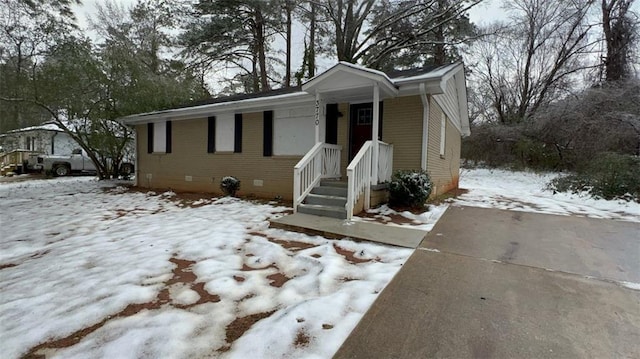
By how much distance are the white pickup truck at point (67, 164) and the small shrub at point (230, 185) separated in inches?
371

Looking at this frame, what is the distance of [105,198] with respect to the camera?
8359 mm

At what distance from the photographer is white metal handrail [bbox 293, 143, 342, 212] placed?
5473 millimetres

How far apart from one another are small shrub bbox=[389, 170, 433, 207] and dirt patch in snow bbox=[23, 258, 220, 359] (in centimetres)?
389

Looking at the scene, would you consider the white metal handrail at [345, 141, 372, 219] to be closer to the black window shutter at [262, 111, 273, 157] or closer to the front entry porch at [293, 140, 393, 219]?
the front entry porch at [293, 140, 393, 219]

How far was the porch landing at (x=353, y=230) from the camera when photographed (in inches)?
150

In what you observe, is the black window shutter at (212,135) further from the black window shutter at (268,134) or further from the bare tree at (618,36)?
the bare tree at (618,36)

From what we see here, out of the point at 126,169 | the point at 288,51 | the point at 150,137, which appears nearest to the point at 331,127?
the point at 150,137

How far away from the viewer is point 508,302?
2.32 metres

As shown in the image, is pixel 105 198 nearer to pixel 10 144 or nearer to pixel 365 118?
pixel 365 118

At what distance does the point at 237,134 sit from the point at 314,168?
3.63 m

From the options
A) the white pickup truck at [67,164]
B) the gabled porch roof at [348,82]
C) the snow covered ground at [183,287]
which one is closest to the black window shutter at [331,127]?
the gabled porch roof at [348,82]

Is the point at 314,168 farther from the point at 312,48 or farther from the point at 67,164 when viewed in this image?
the point at 67,164

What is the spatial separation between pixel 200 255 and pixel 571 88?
2098 centimetres

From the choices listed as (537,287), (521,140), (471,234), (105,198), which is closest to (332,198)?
(471,234)
